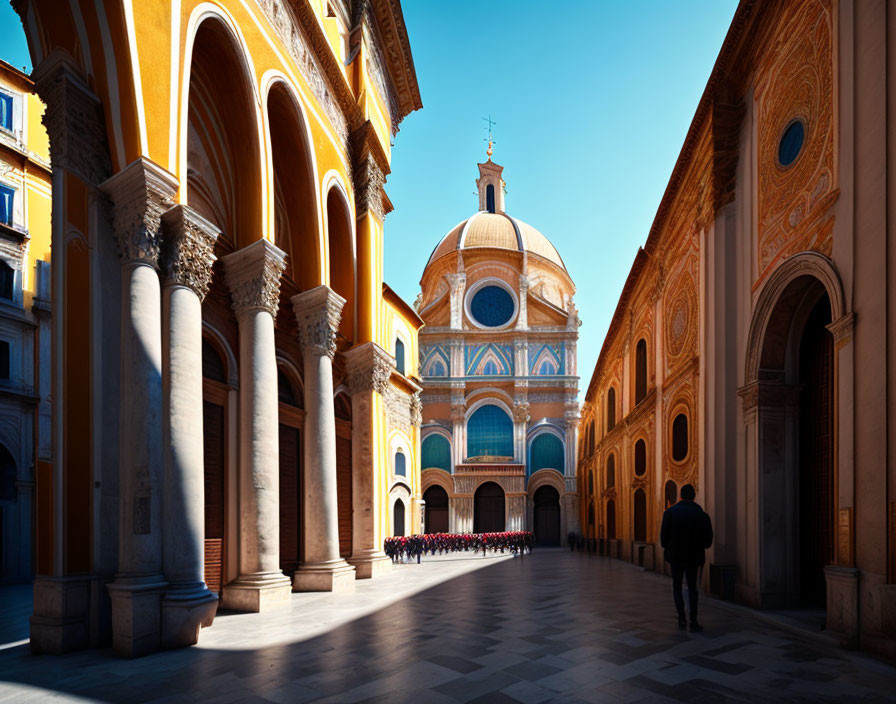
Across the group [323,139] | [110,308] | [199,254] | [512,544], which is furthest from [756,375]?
[512,544]

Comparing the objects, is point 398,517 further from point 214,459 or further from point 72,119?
point 72,119

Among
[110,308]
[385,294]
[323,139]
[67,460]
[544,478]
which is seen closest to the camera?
[67,460]

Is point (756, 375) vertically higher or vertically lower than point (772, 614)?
higher

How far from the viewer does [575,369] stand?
41.1m

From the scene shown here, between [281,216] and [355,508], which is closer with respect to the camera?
[281,216]

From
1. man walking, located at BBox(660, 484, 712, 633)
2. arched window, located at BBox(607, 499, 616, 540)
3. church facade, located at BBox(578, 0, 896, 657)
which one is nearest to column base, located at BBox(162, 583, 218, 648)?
man walking, located at BBox(660, 484, 712, 633)

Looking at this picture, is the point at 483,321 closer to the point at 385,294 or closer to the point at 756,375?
the point at 385,294

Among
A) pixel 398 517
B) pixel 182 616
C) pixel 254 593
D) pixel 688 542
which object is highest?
pixel 688 542

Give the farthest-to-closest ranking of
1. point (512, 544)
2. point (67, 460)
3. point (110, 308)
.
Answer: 1. point (512, 544)
2. point (110, 308)
3. point (67, 460)

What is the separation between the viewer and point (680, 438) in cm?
1504

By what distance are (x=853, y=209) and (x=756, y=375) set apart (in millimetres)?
3381

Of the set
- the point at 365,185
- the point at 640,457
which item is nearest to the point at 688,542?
the point at 365,185

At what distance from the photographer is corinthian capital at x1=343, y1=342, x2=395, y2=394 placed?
648 inches

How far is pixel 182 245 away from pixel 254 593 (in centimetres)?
528
